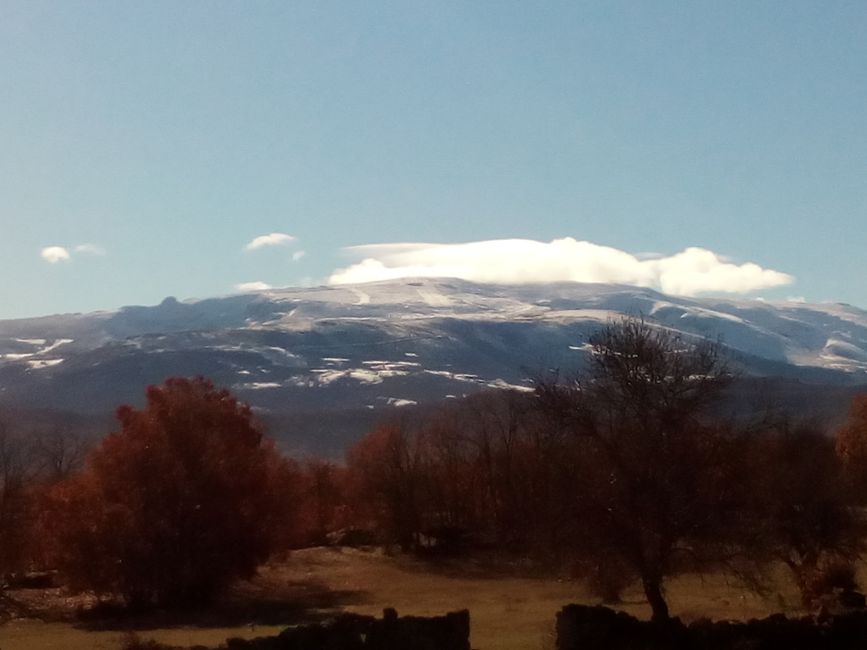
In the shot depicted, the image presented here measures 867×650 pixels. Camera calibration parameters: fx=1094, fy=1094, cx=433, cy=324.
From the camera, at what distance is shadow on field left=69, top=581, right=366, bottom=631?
165ft

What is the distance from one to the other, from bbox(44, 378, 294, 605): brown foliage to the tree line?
0.30 ft

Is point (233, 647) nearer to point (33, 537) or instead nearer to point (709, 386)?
point (709, 386)

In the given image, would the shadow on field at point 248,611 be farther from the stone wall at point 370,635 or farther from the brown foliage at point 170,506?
the stone wall at point 370,635

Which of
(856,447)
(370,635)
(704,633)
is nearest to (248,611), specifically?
(370,635)

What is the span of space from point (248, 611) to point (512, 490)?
37.2 meters

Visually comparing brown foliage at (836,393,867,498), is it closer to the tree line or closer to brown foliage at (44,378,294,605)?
the tree line

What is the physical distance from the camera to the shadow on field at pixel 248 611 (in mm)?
50141

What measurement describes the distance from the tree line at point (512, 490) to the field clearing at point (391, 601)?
2596 mm

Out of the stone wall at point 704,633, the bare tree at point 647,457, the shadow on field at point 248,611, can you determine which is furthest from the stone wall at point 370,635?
the shadow on field at point 248,611

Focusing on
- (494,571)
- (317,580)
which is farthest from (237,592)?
(494,571)

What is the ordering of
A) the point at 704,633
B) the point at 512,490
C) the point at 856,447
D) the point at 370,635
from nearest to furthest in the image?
the point at 704,633 → the point at 370,635 → the point at 856,447 → the point at 512,490

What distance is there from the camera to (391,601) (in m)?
54.9

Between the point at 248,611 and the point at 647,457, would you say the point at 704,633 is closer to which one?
the point at 647,457

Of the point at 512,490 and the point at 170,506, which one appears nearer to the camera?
the point at 170,506
